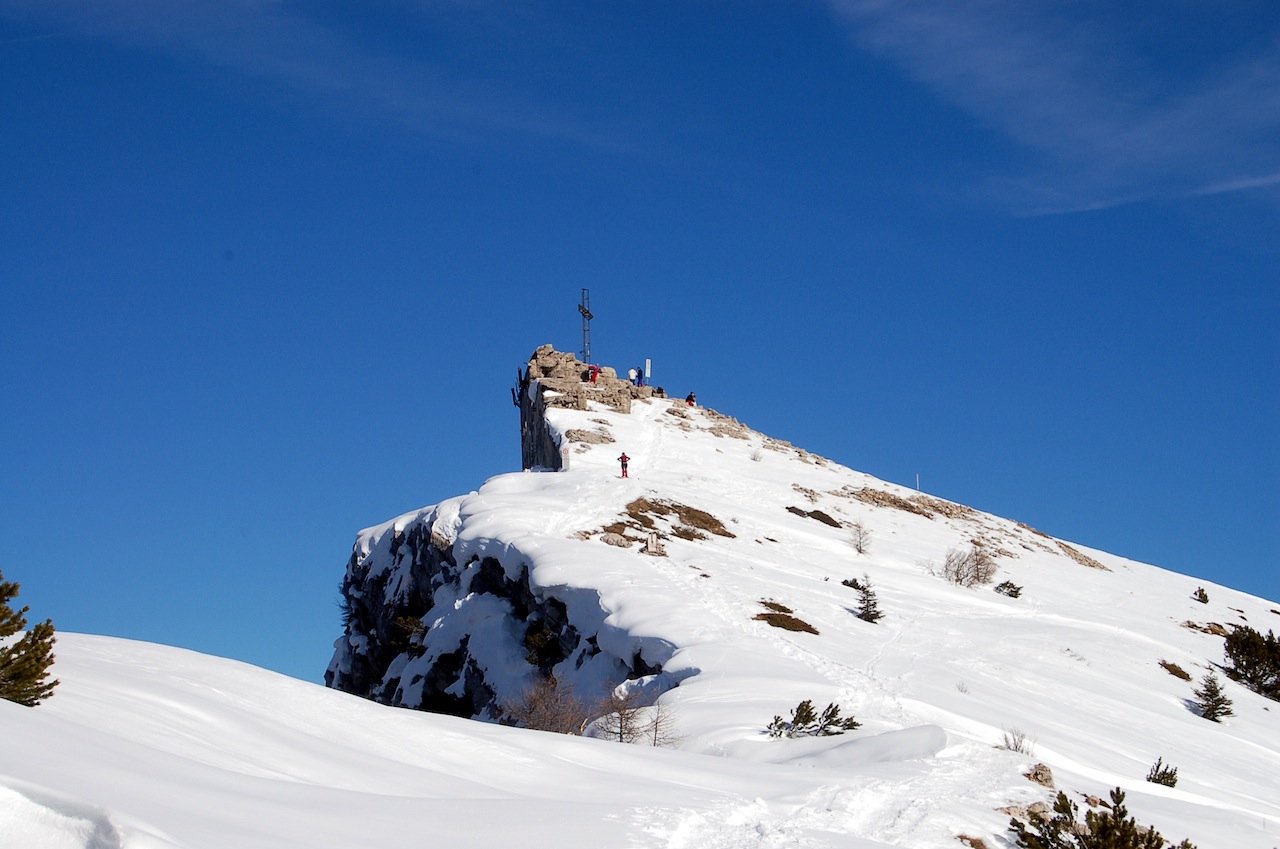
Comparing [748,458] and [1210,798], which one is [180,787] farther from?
[748,458]

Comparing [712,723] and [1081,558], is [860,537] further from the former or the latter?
[712,723]

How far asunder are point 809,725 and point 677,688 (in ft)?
10.3

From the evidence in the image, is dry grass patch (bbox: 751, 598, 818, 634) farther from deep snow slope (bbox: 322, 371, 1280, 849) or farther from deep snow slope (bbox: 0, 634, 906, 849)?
deep snow slope (bbox: 0, 634, 906, 849)

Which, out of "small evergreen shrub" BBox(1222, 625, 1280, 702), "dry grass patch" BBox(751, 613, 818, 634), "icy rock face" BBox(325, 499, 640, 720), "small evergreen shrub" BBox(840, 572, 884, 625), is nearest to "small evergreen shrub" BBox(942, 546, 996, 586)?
"small evergreen shrub" BBox(840, 572, 884, 625)

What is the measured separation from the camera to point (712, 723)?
15508mm

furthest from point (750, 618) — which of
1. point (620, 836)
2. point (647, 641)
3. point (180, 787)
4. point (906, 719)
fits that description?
point (180, 787)

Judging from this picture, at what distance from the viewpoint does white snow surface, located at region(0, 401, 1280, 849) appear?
698cm

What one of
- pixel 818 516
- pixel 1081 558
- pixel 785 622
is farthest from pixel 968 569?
pixel 1081 558

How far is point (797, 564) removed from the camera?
30.5 meters

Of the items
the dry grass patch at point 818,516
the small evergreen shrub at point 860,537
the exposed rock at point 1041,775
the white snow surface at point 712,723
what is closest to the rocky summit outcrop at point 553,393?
the white snow surface at point 712,723

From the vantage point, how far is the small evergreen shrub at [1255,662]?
27.9 m

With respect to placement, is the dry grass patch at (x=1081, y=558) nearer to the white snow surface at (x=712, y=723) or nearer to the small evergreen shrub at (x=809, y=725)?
the white snow surface at (x=712, y=723)

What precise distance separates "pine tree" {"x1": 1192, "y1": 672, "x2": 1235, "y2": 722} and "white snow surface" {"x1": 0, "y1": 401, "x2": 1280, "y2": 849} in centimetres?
42

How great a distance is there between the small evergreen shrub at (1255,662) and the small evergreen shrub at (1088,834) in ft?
67.4
